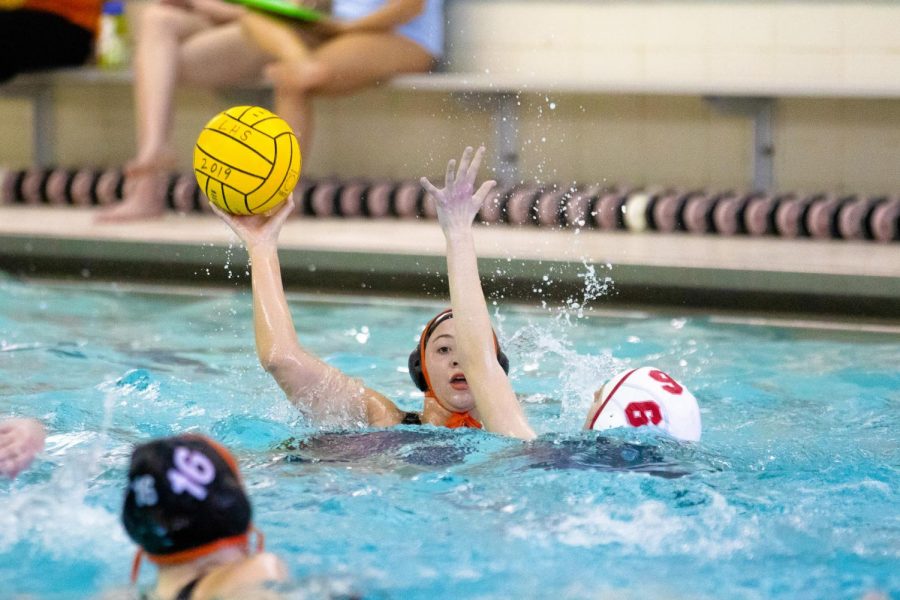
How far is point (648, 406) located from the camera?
10.1ft

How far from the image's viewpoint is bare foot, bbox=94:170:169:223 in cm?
663

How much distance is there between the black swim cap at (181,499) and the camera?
6.56 feet

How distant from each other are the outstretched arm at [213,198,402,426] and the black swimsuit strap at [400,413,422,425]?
0.15 metres

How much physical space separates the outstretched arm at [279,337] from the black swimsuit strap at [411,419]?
0.15 m

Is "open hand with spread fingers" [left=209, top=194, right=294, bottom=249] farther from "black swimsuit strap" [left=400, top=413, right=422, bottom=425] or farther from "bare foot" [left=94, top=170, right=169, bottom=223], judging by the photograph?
"bare foot" [left=94, top=170, right=169, bottom=223]

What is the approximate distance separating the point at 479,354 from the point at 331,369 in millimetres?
480

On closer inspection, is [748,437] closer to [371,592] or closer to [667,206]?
[371,592]

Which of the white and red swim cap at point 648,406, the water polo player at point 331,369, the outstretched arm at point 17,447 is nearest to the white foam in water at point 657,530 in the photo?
the white and red swim cap at point 648,406

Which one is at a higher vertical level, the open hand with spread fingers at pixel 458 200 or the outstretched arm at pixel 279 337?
the open hand with spread fingers at pixel 458 200

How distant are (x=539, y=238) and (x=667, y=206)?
67 centimetres

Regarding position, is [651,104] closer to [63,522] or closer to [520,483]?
[520,483]

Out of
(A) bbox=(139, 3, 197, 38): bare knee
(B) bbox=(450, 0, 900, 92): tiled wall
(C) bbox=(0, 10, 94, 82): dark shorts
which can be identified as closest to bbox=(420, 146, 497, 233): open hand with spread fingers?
(B) bbox=(450, 0, 900, 92): tiled wall

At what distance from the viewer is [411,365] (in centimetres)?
343

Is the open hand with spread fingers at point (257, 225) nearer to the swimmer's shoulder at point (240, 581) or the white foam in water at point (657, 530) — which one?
the white foam in water at point (657, 530)
